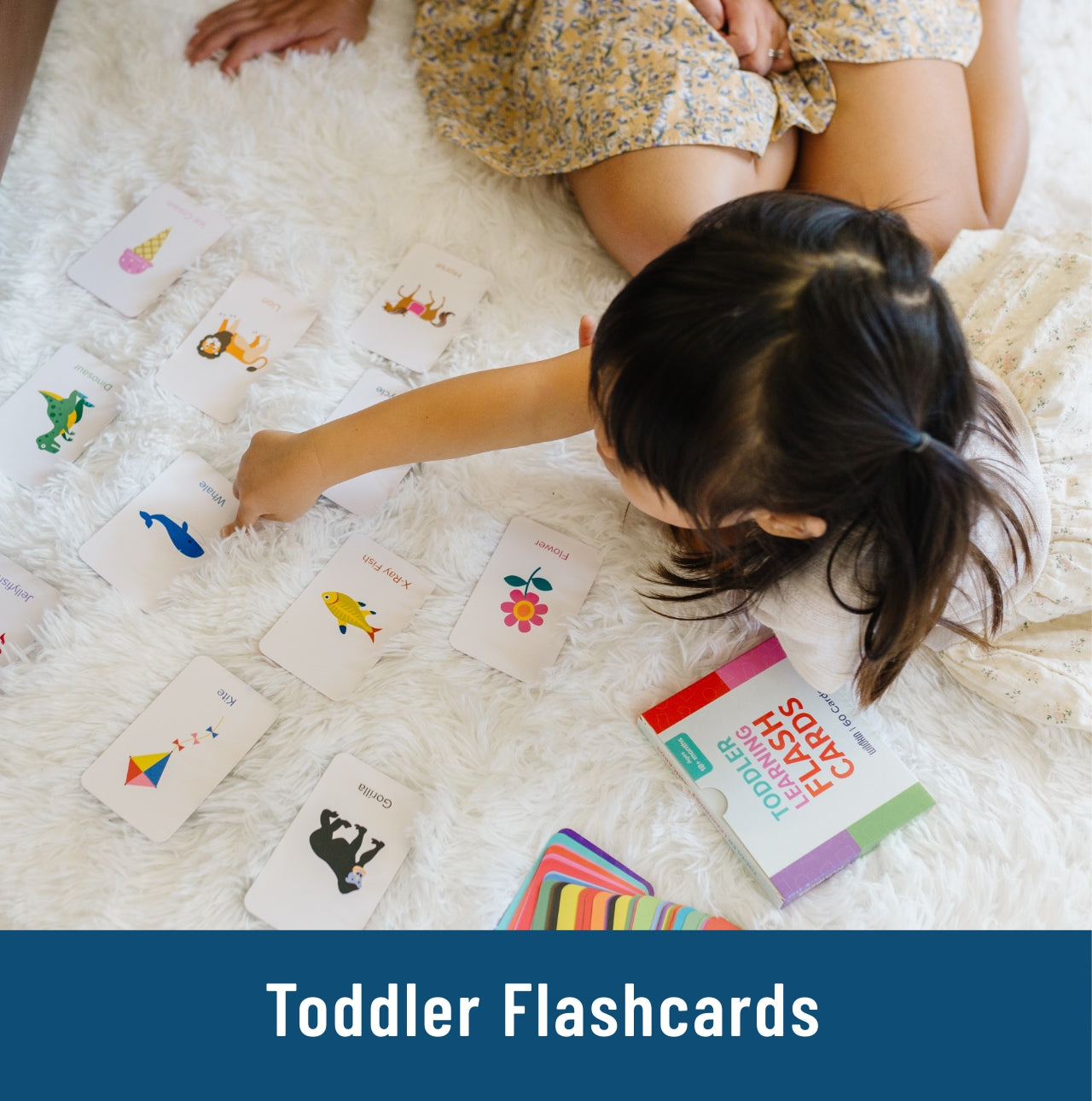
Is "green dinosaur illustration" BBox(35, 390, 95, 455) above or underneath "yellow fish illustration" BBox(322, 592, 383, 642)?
above

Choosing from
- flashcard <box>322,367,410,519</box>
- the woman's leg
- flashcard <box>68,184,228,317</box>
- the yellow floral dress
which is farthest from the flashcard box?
flashcard <box>68,184,228,317</box>

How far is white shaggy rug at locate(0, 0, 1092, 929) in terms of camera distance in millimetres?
825

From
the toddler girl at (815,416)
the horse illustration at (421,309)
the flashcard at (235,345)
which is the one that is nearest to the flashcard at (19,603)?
the flashcard at (235,345)

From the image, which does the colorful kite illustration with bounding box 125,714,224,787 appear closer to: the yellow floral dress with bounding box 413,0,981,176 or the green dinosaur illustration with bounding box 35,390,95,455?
the green dinosaur illustration with bounding box 35,390,95,455

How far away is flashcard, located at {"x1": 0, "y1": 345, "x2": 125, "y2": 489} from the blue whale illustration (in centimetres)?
12

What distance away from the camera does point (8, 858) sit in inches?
31.5

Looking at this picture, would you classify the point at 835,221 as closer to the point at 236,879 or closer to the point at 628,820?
the point at 628,820

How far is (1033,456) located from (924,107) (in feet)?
1.48


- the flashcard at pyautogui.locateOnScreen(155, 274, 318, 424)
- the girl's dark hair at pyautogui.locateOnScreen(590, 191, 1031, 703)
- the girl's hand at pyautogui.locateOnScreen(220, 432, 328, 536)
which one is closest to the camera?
the girl's dark hair at pyautogui.locateOnScreen(590, 191, 1031, 703)

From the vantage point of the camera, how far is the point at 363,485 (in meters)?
0.94
